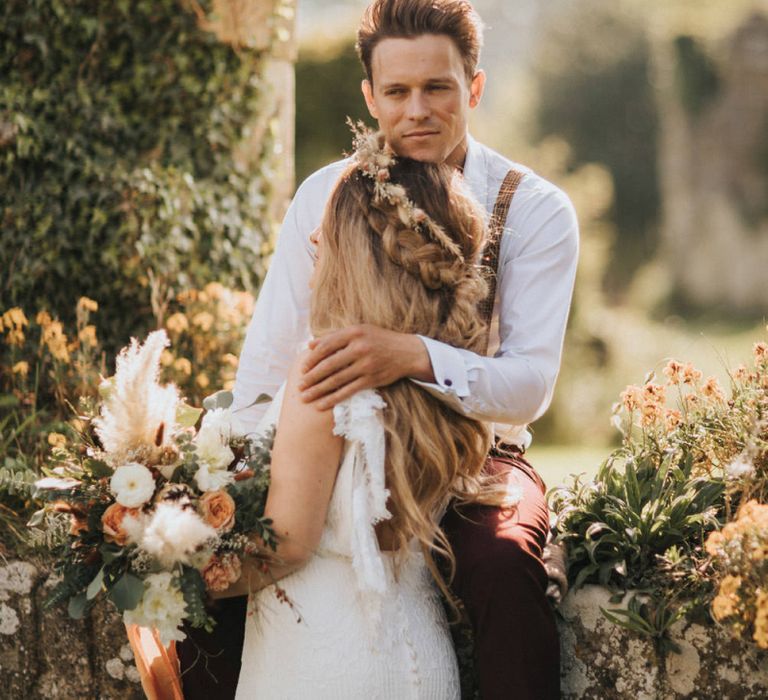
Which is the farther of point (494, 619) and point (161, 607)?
point (494, 619)

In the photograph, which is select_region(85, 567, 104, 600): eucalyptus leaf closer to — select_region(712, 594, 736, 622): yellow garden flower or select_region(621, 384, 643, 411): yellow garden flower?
select_region(712, 594, 736, 622): yellow garden flower

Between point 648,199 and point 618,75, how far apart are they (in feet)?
14.8

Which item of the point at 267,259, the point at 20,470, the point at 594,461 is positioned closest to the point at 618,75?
the point at 594,461

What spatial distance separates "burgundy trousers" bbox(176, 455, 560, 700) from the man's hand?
450mm

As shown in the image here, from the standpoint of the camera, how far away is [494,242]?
3.00 meters

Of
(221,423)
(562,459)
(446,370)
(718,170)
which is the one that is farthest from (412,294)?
(718,170)

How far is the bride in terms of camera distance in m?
2.28

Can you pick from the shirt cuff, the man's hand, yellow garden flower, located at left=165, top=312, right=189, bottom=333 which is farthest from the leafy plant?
yellow garden flower, located at left=165, top=312, right=189, bottom=333

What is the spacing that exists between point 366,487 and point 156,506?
47 centimetres

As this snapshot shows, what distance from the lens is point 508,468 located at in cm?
295

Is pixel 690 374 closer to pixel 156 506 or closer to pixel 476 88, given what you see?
pixel 476 88

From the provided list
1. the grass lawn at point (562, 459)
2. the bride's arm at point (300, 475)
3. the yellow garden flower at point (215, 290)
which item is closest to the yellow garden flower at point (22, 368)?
the yellow garden flower at point (215, 290)

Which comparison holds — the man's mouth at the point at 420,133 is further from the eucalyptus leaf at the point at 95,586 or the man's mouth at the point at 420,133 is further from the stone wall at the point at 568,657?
the eucalyptus leaf at the point at 95,586

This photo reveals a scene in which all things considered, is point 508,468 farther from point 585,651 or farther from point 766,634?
point 766,634
